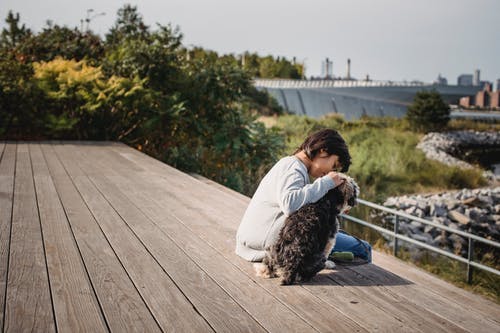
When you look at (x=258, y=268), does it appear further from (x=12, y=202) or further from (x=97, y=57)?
(x=97, y=57)

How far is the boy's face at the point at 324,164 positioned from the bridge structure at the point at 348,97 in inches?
1558

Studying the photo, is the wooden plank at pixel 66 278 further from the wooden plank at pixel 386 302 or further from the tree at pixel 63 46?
the tree at pixel 63 46

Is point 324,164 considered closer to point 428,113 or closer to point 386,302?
point 386,302

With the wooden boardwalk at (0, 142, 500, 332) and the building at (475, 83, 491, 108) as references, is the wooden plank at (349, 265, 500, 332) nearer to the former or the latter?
the wooden boardwalk at (0, 142, 500, 332)

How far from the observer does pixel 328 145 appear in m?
3.07

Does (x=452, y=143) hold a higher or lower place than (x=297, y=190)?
lower

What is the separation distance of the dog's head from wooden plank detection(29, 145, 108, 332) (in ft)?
4.63

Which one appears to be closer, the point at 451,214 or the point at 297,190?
the point at 297,190

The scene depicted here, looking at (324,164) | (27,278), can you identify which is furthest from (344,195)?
(27,278)

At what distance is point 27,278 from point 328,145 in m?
1.90

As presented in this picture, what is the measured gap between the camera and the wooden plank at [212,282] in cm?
256

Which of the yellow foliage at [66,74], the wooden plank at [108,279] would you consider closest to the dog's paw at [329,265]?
the wooden plank at [108,279]

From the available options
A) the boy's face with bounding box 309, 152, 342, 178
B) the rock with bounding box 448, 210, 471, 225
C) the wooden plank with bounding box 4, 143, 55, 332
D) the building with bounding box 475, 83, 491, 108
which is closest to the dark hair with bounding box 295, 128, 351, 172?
the boy's face with bounding box 309, 152, 342, 178

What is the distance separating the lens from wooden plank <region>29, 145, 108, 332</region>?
8.20 feet
